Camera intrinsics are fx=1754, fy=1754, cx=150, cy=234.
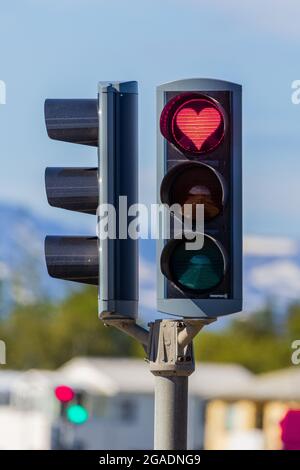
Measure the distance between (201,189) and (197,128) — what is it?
0.30 metres

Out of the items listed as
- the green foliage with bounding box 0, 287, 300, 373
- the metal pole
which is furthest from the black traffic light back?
the green foliage with bounding box 0, 287, 300, 373

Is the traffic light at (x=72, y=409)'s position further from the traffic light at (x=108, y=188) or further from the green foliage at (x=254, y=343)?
the green foliage at (x=254, y=343)

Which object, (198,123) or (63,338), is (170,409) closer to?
(198,123)

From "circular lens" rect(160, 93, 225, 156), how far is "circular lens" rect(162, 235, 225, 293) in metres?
0.45

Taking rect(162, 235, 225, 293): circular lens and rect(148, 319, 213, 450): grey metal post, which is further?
rect(148, 319, 213, 450): grey metal post

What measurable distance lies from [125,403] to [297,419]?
71.3 meters

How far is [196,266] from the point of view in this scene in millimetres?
8406

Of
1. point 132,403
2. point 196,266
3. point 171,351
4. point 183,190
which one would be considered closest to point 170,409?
point 171,351

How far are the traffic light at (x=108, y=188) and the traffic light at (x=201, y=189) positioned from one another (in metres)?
0.26

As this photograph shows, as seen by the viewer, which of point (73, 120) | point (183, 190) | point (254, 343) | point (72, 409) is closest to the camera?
point (183, 190)

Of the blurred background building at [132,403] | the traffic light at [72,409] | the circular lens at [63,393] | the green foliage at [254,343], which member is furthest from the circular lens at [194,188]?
the green foliage at [254,343]

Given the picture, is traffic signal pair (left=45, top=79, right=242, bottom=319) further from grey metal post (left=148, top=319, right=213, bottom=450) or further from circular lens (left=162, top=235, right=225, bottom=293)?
grey metal post (left=148, top=319, right=213, bottom=450)

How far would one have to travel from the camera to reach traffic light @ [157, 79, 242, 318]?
8320mm
